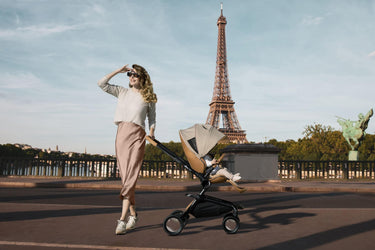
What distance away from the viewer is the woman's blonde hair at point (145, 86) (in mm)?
4109

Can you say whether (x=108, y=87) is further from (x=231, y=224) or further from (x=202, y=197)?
(x=231, y=224)

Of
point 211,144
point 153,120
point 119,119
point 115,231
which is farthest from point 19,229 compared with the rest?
point 211,144

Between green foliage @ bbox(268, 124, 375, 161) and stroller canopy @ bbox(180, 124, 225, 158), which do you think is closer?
stroller canopy @ bbox(180, 124, 225, 158)

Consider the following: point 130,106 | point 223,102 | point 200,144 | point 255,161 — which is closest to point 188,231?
point 200,144

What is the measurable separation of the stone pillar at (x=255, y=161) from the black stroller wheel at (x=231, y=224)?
9.92 metres

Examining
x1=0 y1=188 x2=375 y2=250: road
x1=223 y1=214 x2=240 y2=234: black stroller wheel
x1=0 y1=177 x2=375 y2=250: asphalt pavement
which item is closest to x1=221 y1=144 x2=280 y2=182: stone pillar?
x1=0 y1=177 x2=375 y2=250: asphalt pavement

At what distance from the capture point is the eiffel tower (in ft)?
217

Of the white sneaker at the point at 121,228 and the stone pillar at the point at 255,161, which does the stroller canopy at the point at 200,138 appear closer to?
the white sneaker at the point at 121,228

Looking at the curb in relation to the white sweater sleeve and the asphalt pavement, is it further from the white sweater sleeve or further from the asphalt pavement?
the white sweater sleeve

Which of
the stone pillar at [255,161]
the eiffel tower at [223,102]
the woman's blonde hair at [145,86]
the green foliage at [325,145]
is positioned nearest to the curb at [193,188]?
the stone pillar at [255,161]

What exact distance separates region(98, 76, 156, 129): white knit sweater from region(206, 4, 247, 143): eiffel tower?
60.6 meters

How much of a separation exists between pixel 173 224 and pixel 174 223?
20mm

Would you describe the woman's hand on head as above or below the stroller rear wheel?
above

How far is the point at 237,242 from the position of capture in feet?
11.4
